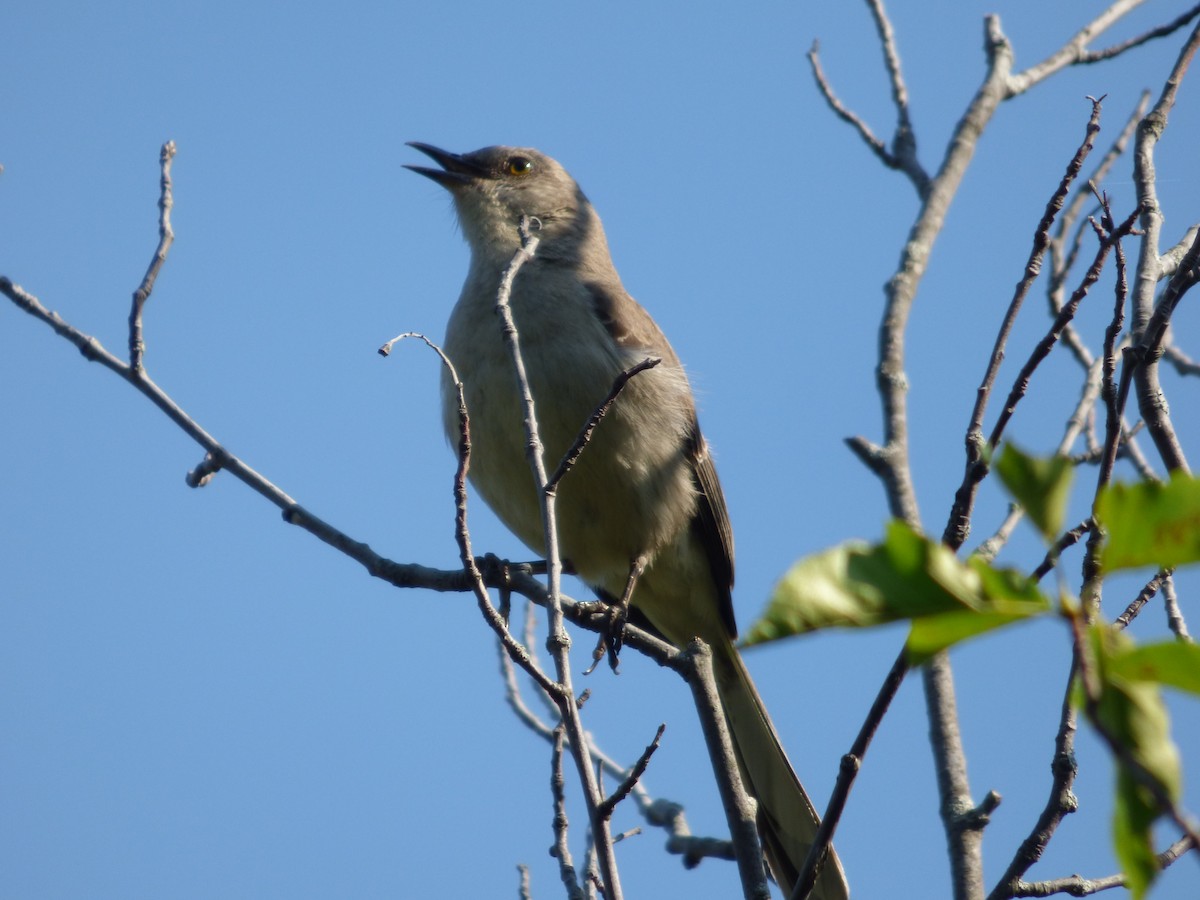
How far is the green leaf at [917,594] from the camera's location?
48.4 inches

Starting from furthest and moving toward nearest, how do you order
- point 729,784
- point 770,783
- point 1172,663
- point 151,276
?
point 770,783, point 151,276, point 729,784, point 1172,663

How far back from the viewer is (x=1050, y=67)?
679 centimetres

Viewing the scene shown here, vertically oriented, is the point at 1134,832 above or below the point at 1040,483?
below

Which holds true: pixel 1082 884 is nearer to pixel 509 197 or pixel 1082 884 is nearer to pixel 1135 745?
pixel 1135 745

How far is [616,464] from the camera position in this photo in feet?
16.9

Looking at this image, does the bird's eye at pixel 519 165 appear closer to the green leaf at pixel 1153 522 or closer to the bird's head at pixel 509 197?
the bird's head at pixel 509 197

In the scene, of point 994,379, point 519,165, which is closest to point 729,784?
point 994,379

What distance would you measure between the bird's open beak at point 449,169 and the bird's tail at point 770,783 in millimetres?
2926

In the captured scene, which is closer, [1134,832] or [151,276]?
[1134,832]

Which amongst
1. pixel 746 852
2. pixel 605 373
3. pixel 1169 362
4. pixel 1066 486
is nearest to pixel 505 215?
pixel 605 373

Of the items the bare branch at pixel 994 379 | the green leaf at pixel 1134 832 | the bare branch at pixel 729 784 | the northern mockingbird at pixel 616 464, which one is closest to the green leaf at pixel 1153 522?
the green leaf at pixel 1134 832

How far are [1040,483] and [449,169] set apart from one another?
615cm

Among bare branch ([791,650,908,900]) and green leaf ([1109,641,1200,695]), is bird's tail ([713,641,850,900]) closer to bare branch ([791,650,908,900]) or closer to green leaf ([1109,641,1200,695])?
bare branch ([791,650,908,900])

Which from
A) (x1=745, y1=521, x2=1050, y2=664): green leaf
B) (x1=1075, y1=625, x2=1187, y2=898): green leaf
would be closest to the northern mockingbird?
(x1=745, y1=521, x2=1050, y2=664): green leaf
